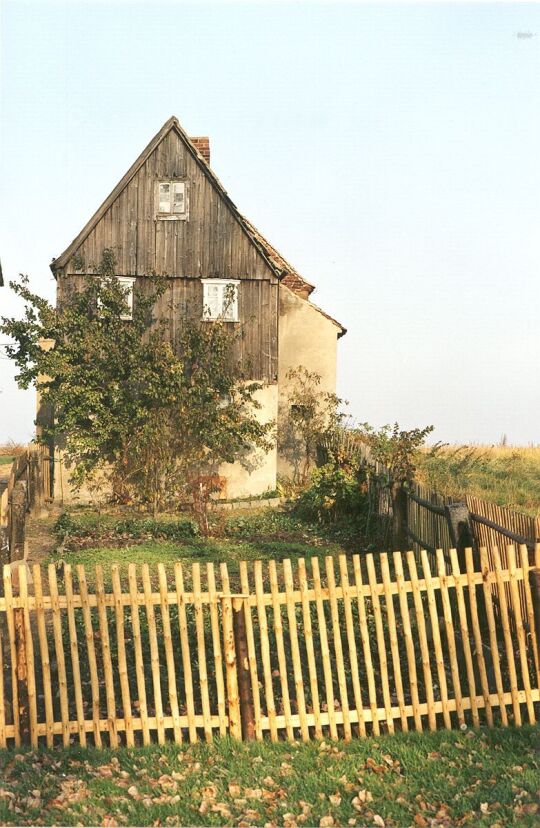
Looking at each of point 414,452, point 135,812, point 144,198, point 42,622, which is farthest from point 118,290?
point 135,812

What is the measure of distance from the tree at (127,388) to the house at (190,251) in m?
0.84

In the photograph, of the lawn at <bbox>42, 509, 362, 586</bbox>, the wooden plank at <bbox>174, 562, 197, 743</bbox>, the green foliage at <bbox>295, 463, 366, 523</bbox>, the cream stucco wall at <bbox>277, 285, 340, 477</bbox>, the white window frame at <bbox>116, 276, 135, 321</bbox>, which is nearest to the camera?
the wooden plank at <bbox>174, 562, 197, 743</bbox>

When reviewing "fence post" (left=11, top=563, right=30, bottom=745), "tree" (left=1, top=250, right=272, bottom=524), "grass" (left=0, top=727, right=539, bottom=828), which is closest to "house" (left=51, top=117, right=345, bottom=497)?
"tree" (left=1, top=250, right=272, bottom=524)

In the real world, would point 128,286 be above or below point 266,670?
above

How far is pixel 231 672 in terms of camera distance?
25.0 feet

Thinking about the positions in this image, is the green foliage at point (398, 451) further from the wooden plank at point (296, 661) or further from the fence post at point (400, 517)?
the wooden plank at point (296, 661)

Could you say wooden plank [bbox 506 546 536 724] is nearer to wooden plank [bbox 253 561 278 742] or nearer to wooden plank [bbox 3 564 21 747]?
wooden plank [bbox 253 561 278 742]

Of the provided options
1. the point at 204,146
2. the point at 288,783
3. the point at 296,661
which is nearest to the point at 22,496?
the point at 296,661

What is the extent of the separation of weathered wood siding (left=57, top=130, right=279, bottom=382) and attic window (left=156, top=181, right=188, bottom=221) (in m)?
0.15

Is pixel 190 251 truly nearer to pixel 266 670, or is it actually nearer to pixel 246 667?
pixel 246 667

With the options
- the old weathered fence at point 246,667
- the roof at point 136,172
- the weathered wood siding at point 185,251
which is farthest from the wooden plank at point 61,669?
the roof at point 136,172

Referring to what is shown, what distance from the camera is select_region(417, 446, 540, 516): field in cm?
1897

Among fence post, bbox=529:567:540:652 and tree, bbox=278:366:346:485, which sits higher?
tree, bbox=278:366:346:485

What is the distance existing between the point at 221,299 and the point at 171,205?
319cm
